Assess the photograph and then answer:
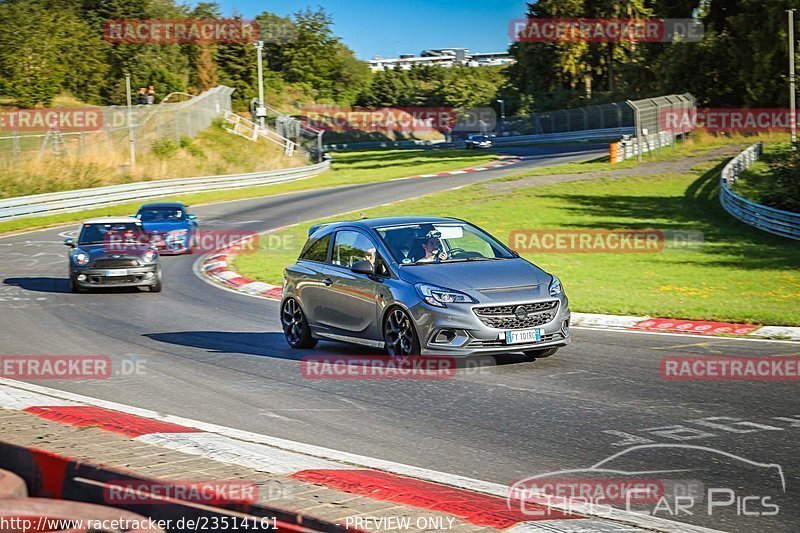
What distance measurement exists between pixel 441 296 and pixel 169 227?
1831 cm

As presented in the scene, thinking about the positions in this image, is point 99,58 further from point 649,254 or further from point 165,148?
point 649,254

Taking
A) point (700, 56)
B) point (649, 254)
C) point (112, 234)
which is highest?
point (700, 56)

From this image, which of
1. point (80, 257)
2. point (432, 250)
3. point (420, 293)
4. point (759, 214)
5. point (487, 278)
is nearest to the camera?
point (420, 293)

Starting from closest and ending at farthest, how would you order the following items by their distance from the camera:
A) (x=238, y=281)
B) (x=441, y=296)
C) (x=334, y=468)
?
(x=334, y=468)
(x=441, y=296)
(x=238, y=281)

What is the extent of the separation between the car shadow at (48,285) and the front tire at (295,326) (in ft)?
27.7

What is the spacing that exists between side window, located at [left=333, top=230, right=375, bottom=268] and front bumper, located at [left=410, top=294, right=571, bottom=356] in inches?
60.8

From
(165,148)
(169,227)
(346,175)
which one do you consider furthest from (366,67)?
(169,227)

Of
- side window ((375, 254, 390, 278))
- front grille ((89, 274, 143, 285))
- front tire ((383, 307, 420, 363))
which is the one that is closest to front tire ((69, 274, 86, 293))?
front grille ((89, 274, 143, 285))

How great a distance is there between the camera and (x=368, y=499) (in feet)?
17.9

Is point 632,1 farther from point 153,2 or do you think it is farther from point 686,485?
point 686,485

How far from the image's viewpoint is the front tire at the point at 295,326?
44.8 ft

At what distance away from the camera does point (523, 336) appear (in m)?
11.3

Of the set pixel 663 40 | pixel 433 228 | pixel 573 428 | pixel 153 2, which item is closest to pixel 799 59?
pixel 663 40

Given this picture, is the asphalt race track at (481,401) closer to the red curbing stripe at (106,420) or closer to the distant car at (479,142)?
the red curbing stripe at (106,420)
